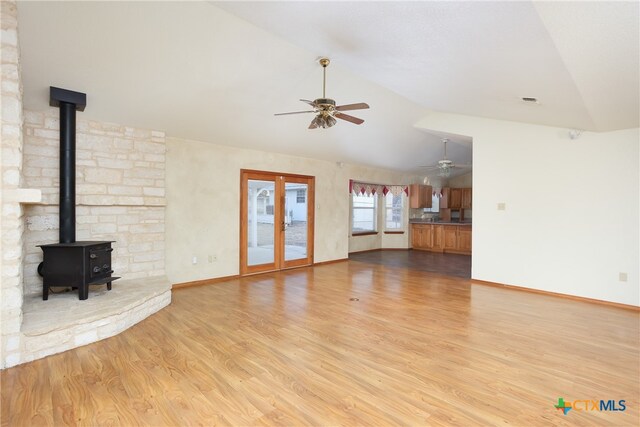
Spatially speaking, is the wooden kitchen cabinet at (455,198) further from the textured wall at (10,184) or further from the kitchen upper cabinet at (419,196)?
the textured wall at (10,184)

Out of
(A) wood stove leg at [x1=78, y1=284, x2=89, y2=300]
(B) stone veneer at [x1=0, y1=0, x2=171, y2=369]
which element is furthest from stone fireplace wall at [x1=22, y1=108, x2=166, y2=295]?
(A) wood stove leg at [x1=78, y1=284, x2=89, y2=300]

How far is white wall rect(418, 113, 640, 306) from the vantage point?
4527 mm

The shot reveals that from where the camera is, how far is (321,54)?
391 centimetres

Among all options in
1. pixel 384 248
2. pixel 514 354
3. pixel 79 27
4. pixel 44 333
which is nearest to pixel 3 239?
pixel 44 333

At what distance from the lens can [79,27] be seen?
294 centimetres

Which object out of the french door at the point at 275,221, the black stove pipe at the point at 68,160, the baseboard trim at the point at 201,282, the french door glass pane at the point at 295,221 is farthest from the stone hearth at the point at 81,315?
the french door glass pane at the point at 295,221

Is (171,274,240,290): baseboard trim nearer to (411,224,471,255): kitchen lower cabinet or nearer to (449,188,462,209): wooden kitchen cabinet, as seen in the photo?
(411,224,471,255): kitchen lower cabinet

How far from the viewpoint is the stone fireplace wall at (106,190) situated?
12.9 ft

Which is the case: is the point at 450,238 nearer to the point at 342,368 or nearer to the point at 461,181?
the point at 461,181

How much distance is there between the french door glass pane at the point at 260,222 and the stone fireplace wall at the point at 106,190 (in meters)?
1.69

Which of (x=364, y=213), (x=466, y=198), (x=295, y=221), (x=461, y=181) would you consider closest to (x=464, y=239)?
(x=466, y=198)

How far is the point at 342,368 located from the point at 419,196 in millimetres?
8329

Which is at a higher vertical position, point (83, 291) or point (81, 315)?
point (83, 291)

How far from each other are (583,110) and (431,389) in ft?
12.5
